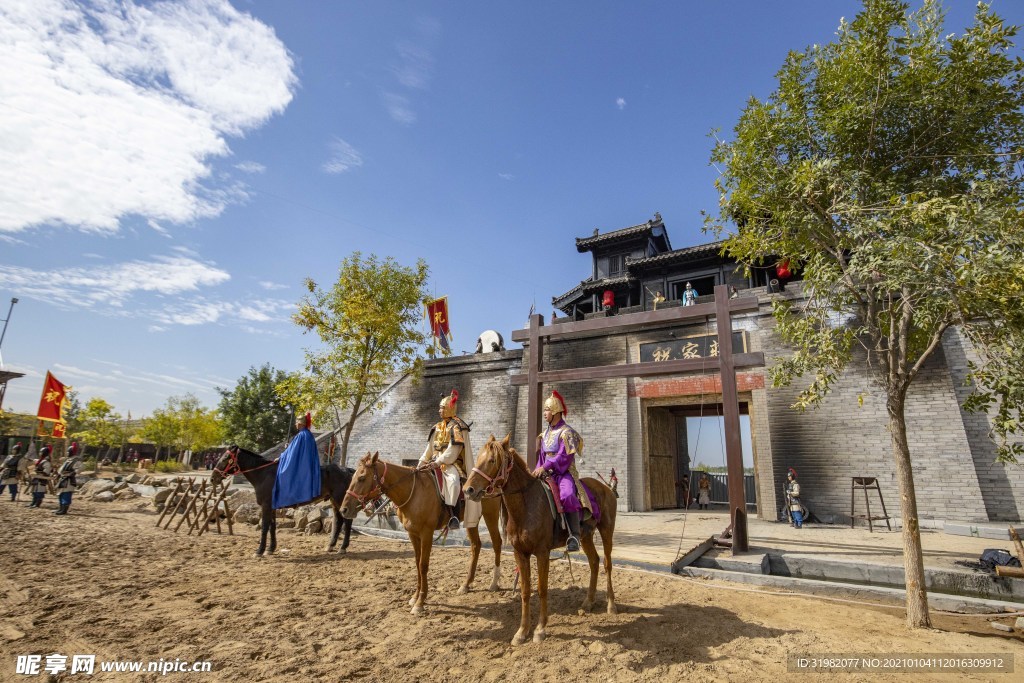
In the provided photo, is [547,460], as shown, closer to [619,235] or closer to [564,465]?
[564,465]

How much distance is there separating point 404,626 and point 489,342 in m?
17.1

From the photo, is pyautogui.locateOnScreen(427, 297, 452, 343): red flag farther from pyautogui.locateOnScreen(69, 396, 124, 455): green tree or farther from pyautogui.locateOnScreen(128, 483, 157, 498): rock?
pyautogui.locateOnScreen(69, 396, 124, 455): green tree

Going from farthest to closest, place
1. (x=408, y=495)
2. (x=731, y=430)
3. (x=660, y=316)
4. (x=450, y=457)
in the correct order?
(x=660, y=316) < (x=731, y=430) < (x=450, y=457) < (x=408, y=495)

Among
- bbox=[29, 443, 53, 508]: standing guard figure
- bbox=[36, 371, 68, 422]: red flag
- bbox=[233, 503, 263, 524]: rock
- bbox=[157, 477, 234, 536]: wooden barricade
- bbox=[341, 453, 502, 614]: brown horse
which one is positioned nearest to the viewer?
bbox=[341, 453, 502, 614]: brown horse

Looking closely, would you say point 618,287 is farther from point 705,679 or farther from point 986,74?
point 705,679

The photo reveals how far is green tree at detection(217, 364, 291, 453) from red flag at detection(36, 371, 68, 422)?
21.8ft

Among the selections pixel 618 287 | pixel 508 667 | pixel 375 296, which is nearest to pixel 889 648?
pixel 508 667

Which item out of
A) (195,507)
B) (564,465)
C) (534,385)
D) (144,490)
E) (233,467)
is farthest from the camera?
(144,490)

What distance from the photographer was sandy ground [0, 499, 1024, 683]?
12.5 ft

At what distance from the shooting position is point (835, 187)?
17.3 feet

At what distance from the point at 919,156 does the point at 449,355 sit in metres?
17.0

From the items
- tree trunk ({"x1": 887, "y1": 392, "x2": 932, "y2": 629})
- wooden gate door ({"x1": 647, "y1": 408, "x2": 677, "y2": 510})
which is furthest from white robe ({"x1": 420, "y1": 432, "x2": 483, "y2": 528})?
wooden gate door ({"x1": 647, "y1": 408, "x2": 677, "y2": 510})

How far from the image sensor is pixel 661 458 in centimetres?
1634

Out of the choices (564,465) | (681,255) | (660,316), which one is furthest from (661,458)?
(564,465)
